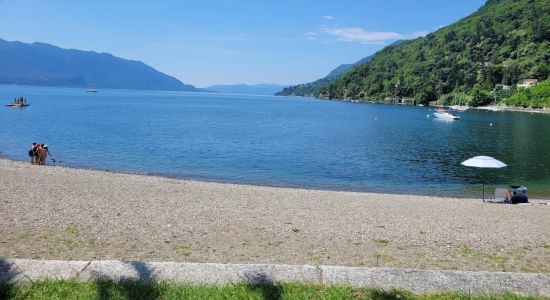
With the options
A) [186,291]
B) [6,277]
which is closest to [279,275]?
[186,291]

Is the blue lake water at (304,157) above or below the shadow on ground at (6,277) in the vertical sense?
below

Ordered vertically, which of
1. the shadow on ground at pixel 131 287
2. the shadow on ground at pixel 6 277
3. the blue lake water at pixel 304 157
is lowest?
the blue lake water at pixel 304 157

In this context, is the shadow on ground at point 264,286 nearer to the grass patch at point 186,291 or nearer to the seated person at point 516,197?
the grass patch at point 186,291

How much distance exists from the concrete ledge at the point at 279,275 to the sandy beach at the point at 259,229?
3691 millimetres

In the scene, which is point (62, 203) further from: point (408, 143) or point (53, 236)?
point (408, 143)

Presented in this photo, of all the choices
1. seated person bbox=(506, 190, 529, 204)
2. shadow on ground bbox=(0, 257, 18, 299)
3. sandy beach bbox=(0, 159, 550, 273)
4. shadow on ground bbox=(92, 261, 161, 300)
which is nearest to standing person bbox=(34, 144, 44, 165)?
sandy beach bbox=(0, 159, 550, 273)

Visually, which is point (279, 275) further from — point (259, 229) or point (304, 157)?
point (304, 157)

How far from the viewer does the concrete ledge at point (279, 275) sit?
6.36 m

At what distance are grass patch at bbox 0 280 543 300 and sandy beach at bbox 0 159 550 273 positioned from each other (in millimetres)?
4360

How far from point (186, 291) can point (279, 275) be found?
4.58 feet

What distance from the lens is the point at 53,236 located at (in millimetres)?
11945

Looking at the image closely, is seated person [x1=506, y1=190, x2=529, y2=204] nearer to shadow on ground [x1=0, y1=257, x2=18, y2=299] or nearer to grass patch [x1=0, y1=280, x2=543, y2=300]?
grass patch [x1=0, y1=280, x2=543, y2=300]

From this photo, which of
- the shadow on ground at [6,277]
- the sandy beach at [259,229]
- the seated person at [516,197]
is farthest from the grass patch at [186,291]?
the seated person at [516,197]

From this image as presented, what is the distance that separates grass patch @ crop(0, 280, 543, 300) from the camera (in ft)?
19.1
